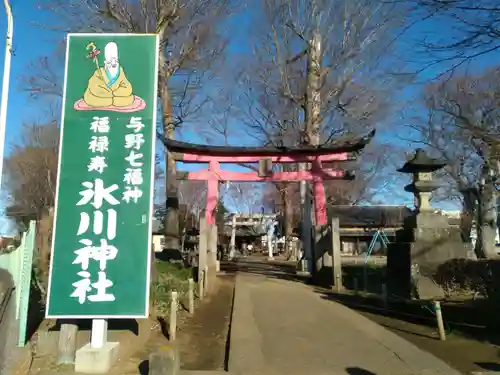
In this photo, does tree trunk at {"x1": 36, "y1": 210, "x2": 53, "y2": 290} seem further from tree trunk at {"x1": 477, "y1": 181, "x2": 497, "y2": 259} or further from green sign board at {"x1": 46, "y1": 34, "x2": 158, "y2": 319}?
tree trunk at {"x1": 477, "y1": 181, "x2": 497, "y2": 259}

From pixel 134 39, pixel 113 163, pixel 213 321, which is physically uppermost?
pixel 134 39

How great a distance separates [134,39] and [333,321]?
6558 mm

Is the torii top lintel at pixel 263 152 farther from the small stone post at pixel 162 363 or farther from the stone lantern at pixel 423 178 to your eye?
the small stone post at pixel 162 363

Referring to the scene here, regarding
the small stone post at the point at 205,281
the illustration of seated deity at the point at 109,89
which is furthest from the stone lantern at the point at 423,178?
the illustration of seated deity at the point at 109,89

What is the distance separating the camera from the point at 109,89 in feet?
21.6

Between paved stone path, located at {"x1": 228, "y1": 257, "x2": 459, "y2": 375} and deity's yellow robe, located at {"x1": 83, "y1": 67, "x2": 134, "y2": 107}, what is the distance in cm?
391

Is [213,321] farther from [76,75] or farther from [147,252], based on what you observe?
[76,75]

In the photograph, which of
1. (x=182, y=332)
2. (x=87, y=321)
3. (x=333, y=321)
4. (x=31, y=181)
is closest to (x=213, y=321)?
(x=182, y=332)

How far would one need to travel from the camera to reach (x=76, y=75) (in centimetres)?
660

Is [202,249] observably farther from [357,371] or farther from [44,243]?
[357,371]

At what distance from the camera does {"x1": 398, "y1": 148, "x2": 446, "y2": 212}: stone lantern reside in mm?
14484

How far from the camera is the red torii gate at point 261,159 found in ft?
59.4

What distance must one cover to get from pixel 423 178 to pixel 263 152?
20.4 ft

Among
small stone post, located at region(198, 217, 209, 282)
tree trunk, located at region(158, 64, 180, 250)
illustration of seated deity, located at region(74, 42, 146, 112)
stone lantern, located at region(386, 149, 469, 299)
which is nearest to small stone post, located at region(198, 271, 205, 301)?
small stone post, located at region(198, 217, 209, 282)
